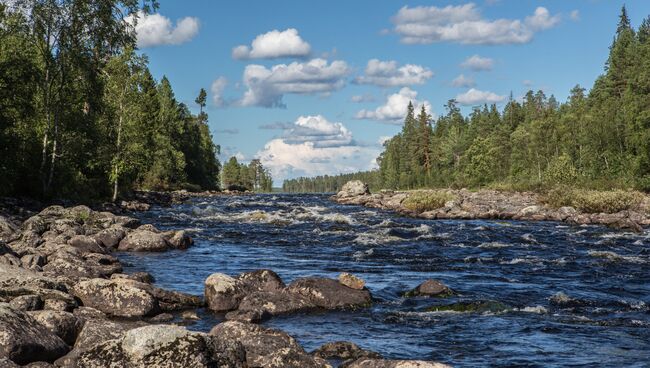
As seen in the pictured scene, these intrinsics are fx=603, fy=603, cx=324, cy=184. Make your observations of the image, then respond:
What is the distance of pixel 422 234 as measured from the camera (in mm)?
33000

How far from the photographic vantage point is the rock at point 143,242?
23.7m

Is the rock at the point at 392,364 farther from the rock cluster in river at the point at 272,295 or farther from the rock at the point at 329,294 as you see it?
the rock at the point at 329,294

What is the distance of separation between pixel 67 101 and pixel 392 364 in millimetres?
36371

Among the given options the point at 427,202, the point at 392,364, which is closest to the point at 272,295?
the point at 392,364

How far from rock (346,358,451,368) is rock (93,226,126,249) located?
56.6 feet

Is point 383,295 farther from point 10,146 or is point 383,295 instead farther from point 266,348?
point 10,146

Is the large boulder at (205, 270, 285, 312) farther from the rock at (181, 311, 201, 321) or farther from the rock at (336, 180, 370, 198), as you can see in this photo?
the rock at (336, 180, 370, 198)

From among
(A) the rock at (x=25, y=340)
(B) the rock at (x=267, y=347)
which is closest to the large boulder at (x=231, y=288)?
(B) the rock at (x=267, y=347)

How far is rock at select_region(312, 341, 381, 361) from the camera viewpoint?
33.1ft

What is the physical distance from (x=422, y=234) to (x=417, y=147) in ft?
400

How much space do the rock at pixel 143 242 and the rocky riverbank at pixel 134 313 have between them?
231 centimetres

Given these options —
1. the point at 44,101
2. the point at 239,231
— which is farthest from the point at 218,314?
the point at 44,101

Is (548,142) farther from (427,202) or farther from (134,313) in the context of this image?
(134,313)

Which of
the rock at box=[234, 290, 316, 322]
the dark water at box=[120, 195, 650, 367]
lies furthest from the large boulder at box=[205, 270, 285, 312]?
the dark water at box=[120, 195, 650, 367]
